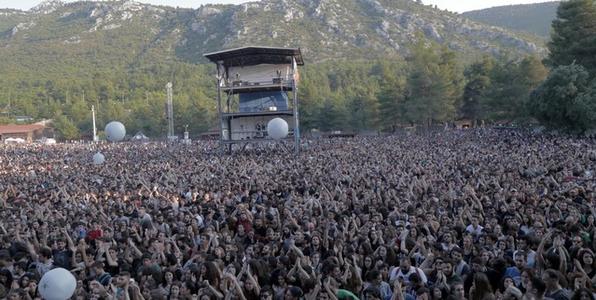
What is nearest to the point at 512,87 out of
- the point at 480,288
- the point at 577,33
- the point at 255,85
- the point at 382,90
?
the point at 577,33

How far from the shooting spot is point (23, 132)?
3533 inches

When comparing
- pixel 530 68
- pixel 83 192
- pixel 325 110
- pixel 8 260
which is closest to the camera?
pixel 8 260

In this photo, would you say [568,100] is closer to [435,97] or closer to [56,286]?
[435,97]

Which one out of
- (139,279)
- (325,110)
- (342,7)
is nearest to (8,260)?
(139,279)

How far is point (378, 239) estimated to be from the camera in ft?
25.5

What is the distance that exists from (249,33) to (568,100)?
126 metres

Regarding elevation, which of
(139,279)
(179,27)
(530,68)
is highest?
(179,27)

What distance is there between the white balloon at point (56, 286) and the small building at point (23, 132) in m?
87.3

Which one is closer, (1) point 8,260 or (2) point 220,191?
(1) point 8,260

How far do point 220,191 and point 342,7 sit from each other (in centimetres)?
16470

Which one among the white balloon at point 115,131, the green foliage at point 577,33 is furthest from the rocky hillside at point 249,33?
the white balloon at point 115,131

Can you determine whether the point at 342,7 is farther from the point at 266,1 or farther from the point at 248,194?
the point at 248,194

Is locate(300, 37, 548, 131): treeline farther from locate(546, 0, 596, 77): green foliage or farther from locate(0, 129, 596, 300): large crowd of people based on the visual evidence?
locate(0, 129, 596, 300): large crowd of people

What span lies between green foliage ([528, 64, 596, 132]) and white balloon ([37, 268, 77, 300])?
96.5 ft
